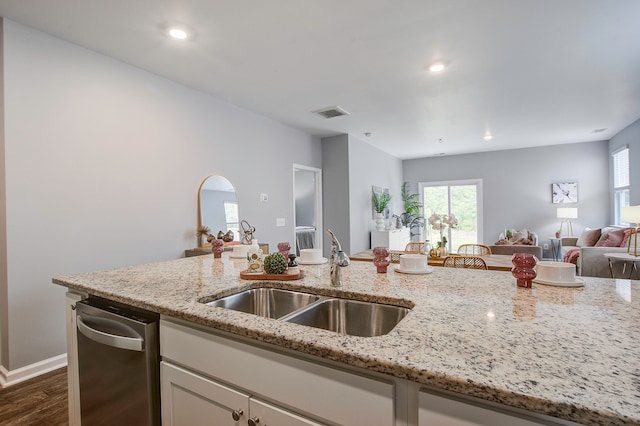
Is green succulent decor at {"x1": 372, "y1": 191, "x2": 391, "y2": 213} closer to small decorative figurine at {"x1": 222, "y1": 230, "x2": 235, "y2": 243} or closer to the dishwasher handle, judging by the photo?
small decorative figurine at {"x1": 222, "y1": 230, "x2": 235, "y2": 243}

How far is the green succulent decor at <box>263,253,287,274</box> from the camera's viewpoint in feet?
4.91

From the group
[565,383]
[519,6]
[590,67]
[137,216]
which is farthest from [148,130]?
[590,67]

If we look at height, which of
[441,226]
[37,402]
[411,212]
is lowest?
[37,402]

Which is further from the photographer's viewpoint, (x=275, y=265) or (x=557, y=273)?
(x=275, y=265)

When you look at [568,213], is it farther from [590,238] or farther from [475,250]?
[475,250]

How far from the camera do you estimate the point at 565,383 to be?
58 cm

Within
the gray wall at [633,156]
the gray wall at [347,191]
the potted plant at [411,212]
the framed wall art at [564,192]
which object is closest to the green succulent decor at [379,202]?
the gray wall at [347,191]

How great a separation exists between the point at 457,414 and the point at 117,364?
1240 millimetres

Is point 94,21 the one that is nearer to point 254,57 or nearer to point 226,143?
point 254,57

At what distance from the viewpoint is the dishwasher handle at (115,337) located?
3.70 feet

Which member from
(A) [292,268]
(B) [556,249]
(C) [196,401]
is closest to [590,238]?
(B) [556,249]

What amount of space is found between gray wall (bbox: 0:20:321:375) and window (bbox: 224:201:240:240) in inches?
16.0

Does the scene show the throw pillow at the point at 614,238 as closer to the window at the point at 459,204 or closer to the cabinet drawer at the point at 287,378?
the window at the point at 459,204

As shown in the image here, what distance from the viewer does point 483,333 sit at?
0.81 metres
